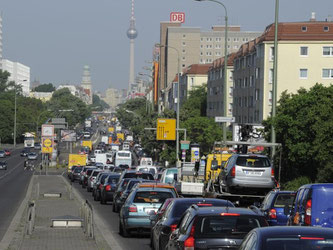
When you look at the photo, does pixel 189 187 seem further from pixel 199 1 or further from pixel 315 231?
pixel 315 231

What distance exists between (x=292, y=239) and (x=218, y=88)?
3937 inches

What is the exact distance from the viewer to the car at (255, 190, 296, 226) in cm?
2077

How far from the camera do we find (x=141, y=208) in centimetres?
2205

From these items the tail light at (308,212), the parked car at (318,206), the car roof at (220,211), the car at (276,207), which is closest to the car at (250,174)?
the car at (276,207)

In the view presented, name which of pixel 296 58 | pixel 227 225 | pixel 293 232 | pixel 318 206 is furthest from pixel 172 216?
pixel 296 58

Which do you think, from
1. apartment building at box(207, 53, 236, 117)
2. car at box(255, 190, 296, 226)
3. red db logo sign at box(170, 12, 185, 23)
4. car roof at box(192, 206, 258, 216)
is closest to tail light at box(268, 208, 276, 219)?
car at box(255, 190, 296, 226)

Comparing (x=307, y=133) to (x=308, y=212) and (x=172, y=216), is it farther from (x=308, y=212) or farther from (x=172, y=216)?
(x=308, y=212)

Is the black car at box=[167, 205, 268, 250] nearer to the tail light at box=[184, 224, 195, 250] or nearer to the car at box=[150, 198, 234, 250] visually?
the tail light at box=[184, 224, 195, 250]

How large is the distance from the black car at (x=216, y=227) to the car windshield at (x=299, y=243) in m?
3.89

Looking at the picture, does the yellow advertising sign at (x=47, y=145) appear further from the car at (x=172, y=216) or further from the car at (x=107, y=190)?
the car at (x=172, y=216)

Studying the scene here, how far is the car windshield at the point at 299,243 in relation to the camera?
8.23 meters

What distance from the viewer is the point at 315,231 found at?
28.2ft

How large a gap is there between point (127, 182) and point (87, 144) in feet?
382

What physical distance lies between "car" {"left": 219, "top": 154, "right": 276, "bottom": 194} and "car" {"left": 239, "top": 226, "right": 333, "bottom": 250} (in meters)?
18.8
